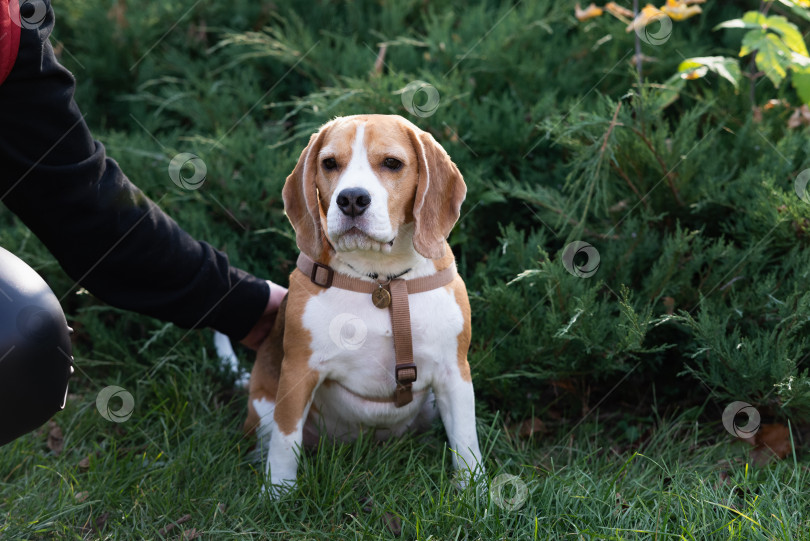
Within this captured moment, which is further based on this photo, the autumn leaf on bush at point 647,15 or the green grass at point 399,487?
the autumn leaf on bush at point 647,15

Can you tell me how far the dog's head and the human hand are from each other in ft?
2.13

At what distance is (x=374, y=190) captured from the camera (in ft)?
7.90

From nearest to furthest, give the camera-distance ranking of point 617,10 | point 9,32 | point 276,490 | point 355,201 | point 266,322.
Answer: point 9,32 → point 355,201 → point 276,490 → point 266,322 → point 617,10

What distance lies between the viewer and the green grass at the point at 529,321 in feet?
8.30

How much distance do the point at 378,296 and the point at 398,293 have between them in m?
0.07

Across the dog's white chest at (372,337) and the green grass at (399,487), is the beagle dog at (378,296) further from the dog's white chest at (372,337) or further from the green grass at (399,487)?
the green grass at (399,487)

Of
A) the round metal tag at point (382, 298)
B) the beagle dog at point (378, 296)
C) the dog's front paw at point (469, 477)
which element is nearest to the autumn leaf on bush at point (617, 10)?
the beagle dog at point (378, 296)

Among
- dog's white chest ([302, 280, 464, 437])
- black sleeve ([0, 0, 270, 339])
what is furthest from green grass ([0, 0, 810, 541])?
black sleeve ([0, 0, 270, 339])

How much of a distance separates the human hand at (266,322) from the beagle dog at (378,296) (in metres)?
0.50

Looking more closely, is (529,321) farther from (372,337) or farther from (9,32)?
(9,32)

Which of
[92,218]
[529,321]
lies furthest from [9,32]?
[529,321]

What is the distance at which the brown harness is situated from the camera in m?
2.55

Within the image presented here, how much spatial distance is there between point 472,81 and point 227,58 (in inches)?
71.3

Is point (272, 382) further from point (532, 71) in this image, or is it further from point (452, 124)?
point (532, 71)
